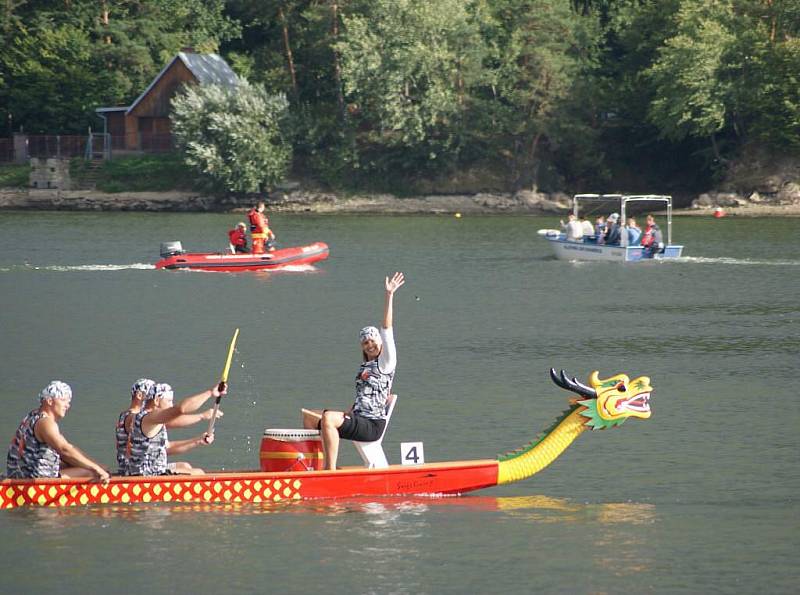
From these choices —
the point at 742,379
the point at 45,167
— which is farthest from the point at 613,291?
the point at 45,167

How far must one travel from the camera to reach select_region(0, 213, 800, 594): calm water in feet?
49.8

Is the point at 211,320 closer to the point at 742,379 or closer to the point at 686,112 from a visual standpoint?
the point at 742,379

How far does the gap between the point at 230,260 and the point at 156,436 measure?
102 ft

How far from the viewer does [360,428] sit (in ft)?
55.0

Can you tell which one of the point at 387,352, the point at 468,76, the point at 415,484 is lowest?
the point at 415,484

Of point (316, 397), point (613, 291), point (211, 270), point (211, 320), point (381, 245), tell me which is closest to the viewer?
point (316, 397)

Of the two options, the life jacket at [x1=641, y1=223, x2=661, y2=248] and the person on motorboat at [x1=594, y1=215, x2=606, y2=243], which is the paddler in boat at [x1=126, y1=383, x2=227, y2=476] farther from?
the person on motorboat at [x1=594, y1=215, x2=606, y2=243]

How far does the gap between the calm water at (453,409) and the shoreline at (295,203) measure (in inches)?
1309

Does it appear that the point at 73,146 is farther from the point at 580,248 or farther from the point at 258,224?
the point at 258,224

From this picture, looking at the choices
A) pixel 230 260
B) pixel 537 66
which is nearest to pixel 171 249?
pixel 230 260

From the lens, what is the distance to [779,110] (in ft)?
271

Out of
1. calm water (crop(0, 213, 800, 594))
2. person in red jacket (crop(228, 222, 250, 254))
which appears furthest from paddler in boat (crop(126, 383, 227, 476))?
person in red jacket (crop(228, 222, 250, 254))

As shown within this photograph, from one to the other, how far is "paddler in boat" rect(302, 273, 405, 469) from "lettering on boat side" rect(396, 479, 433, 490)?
0.65 m

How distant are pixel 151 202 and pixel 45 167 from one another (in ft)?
24.7
